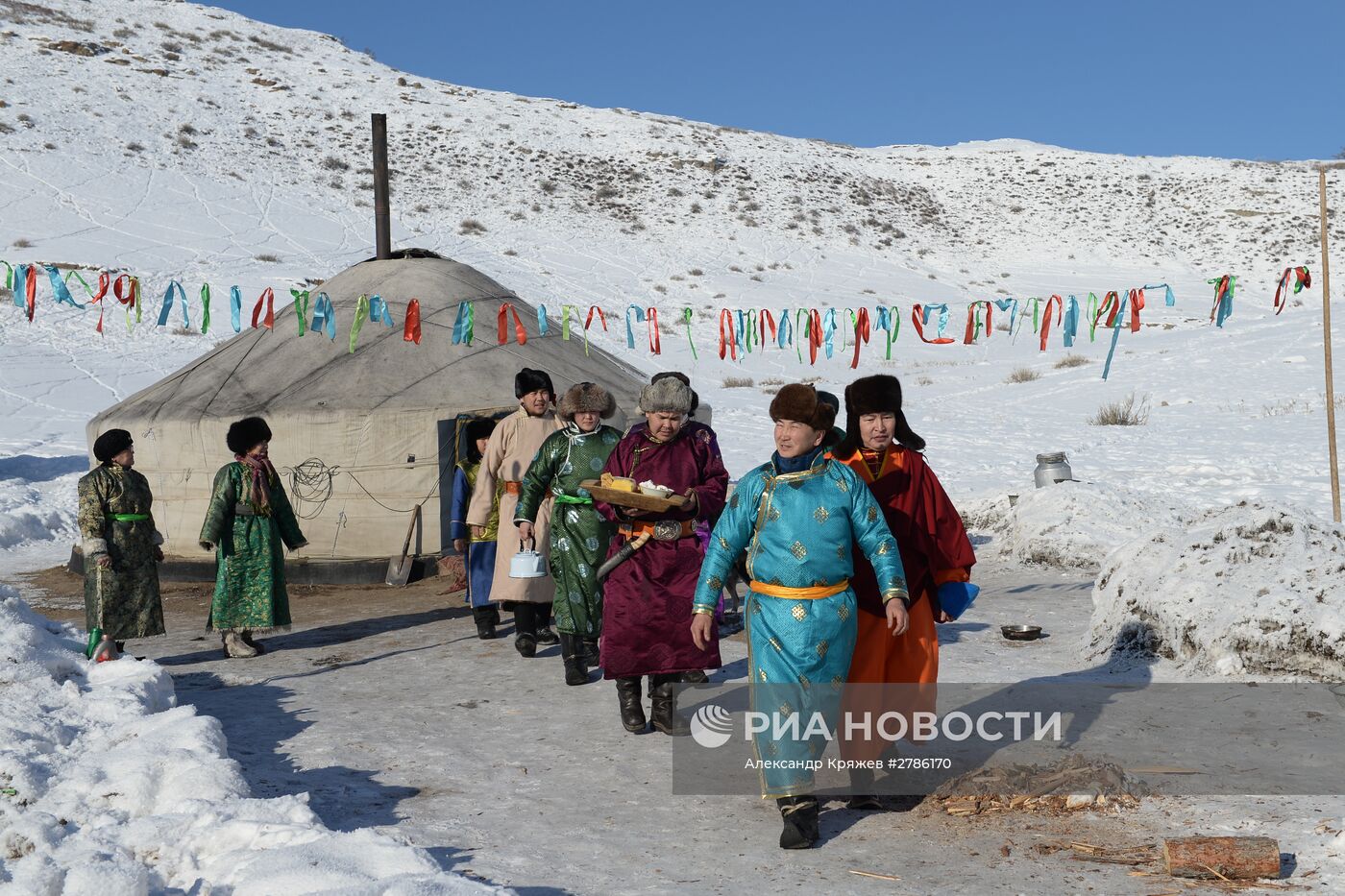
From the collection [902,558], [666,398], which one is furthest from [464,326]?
[902,558]

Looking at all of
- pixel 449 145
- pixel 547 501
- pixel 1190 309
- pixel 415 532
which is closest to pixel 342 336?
pixel 415 532

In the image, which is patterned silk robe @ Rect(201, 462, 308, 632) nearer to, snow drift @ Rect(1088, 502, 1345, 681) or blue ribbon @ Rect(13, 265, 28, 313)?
snow drift @ Rect(1088, 502, 1345, 681)

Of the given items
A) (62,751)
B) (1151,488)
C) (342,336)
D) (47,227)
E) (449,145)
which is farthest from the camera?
(449,145)

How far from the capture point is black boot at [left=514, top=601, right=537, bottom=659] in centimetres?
639

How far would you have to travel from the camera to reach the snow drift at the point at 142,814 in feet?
9.75

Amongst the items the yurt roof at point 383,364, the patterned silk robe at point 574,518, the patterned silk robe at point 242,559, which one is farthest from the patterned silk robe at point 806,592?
the yurt roof at point 383,364

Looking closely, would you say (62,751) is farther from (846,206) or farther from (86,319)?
(846,206)

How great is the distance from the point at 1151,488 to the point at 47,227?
945 inches

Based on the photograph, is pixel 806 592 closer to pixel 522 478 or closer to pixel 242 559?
pixel 522 478

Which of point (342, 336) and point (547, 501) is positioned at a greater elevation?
point (342, 336)

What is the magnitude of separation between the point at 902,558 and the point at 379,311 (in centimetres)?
734

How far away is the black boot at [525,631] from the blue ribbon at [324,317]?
4760mm

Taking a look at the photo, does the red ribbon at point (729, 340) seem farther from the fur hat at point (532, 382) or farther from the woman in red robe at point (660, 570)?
the woman in red robe at point (660, 570)

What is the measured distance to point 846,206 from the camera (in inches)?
1609
